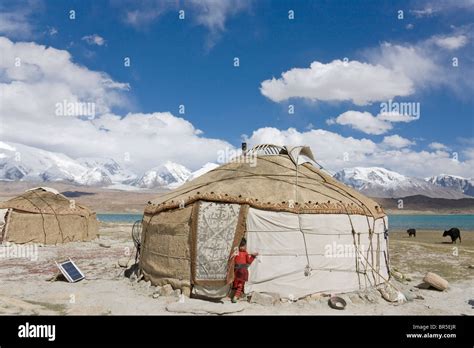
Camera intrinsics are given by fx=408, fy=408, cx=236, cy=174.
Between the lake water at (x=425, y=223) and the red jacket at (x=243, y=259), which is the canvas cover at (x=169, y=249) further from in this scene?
the lake water at (x=425, y=223)

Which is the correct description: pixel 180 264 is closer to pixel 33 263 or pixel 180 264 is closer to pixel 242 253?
pixel 242 253

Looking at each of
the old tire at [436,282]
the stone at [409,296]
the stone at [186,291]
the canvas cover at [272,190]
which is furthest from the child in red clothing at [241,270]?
the old tire at [436,282]

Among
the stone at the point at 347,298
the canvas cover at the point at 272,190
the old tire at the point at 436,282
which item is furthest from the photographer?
the old tire at the point at 436,282

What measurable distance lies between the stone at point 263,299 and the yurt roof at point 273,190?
6.81 feet

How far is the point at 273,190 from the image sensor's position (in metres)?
10.7

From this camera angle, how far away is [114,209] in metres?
156

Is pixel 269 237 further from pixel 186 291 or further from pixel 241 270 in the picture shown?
pixel 186 291

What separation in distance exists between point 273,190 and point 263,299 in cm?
277

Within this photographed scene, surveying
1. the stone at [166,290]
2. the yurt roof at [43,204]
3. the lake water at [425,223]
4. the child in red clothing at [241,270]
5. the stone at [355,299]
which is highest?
the yurt roof at [43,204]

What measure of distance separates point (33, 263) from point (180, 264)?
8552 mm

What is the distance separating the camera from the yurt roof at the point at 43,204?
2197 cm

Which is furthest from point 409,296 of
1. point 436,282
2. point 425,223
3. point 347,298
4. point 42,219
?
point 425,223

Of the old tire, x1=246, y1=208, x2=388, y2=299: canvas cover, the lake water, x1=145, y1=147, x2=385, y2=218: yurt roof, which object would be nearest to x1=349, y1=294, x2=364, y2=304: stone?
x1=246, y1=208, x2=388, y2=299: canvas cover
